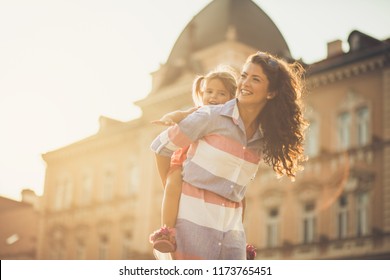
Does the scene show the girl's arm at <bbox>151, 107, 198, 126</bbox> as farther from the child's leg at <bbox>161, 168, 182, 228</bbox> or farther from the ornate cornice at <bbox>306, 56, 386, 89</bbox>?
the ornate cornice at <bbox>306, 56, 386, 89</bbox>

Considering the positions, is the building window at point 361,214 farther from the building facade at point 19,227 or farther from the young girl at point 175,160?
the young girl at point 175,160

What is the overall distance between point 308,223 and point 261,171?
4.84 feet

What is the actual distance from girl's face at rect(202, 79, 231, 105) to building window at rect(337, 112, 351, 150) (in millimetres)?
11126

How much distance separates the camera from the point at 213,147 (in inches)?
97.3

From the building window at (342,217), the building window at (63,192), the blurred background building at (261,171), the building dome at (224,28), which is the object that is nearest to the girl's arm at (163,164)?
the blurred background building at (261,171)

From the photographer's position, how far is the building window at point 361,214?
41.9 feet

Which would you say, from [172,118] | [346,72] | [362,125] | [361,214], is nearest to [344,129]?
[362,125]

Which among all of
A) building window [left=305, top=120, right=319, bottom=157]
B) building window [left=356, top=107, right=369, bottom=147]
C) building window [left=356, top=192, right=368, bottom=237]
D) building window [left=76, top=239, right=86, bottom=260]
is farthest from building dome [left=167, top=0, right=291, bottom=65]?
building window [left=76, top=239, right=86, bottom=260]

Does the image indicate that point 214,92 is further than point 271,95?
Yes

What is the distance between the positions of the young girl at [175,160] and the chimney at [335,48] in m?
10.3

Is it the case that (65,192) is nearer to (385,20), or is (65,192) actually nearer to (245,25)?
(245,25)

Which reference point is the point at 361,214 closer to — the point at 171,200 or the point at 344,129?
the point at 344,129

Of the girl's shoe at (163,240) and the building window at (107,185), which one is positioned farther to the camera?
the building window at (107,185)

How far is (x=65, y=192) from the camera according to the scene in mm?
18344
